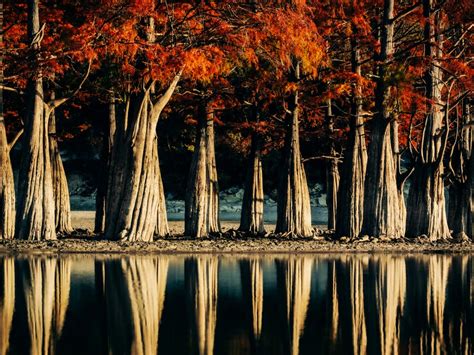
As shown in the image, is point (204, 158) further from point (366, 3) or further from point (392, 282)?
point (392, 282)

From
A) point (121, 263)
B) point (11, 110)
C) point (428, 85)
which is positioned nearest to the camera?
point (121, 263)

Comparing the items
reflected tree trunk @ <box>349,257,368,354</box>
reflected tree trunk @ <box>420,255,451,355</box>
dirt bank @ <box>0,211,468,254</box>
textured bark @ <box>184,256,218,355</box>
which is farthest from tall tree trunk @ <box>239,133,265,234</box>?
reflected tree trunk @ <box>349,257,368,354</box>

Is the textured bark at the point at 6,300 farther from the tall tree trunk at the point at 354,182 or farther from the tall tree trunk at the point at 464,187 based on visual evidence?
the tall tree trunk at the point at 464,187

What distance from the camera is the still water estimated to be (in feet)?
40.8

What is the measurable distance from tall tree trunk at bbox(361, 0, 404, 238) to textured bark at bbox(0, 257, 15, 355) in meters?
11.8

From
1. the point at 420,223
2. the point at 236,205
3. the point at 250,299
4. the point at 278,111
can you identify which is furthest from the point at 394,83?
the point at 236,205

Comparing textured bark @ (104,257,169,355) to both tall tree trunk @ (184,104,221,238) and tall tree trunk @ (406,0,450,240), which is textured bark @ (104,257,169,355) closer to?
tall tree trunk @ (406,0,450,240)

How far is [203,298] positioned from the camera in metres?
16.9

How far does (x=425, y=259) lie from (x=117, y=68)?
1128cm

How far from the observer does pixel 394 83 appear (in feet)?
103

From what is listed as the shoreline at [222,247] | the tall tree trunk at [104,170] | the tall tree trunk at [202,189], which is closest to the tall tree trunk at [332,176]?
the tall tree trunk at [202,189]

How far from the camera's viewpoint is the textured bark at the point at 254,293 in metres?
13.2

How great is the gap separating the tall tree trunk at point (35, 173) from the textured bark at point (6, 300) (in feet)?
16.1

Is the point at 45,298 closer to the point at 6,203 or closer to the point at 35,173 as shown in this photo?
the point at 35,173
